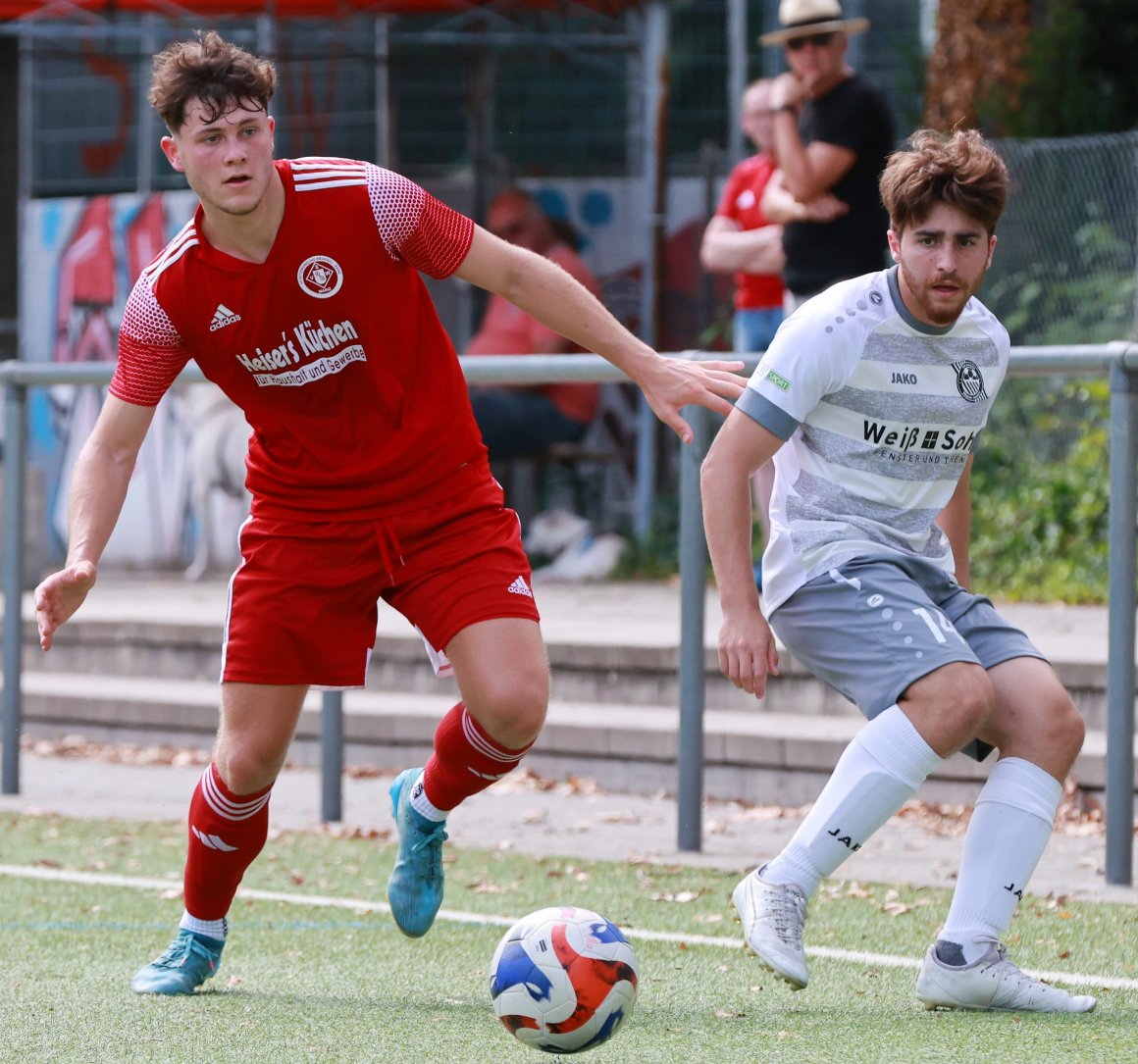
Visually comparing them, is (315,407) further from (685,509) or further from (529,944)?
(685,509)

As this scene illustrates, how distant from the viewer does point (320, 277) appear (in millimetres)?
4379

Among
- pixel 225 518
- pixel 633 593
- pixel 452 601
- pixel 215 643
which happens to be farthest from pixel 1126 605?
pixel 225 518

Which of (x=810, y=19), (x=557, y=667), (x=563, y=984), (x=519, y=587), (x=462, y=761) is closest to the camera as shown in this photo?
(x=563, y=984)

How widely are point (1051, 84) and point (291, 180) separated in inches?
339

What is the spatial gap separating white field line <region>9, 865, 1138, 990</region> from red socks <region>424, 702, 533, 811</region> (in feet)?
1.95

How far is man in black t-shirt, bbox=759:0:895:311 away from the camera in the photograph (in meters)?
7.25

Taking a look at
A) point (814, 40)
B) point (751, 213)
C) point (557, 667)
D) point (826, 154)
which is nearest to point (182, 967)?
point (557, 667)

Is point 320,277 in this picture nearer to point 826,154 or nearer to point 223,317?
point 223,317

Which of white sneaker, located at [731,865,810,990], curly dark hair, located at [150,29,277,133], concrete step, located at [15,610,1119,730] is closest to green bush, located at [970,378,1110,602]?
concrete step, located at [15,610,1119,730]

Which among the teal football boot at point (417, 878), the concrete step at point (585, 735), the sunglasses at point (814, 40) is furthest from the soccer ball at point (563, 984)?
the sunglasses at point (814, 40)

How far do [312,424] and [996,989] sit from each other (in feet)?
6.05

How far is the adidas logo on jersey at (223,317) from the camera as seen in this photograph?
4.36 m

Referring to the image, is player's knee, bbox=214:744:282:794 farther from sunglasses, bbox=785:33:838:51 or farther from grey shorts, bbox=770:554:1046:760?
sunglasses, bbox=785:33:838:51

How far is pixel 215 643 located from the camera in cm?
910
